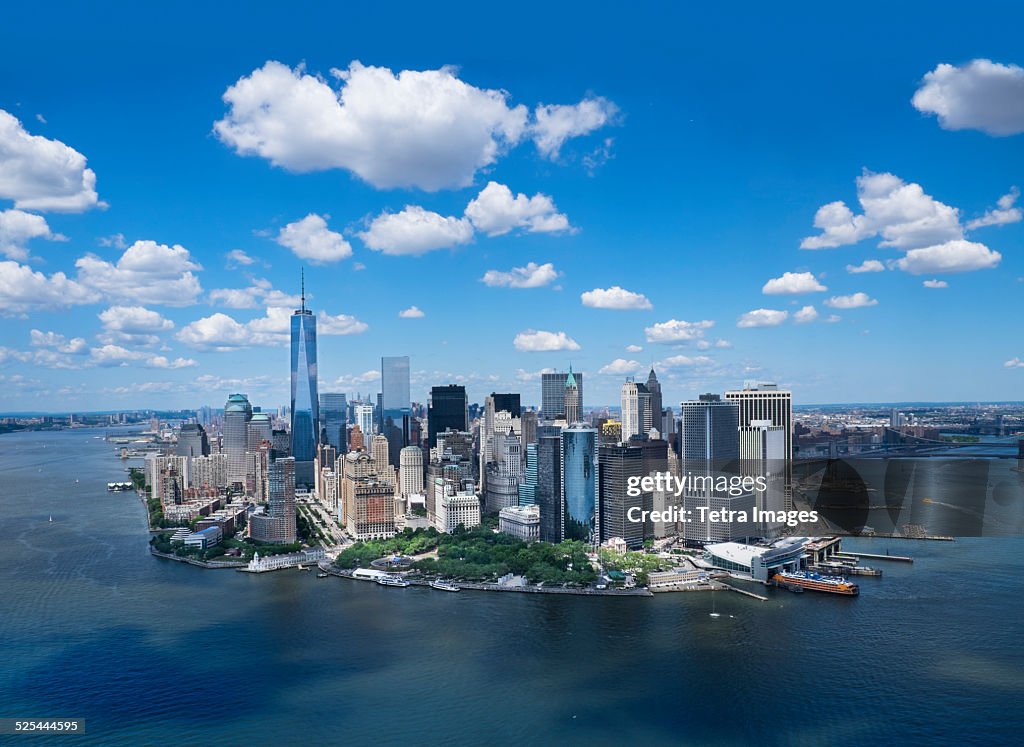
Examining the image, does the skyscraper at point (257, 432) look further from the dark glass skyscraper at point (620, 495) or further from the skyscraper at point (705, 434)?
the skyscraper at point (705, 434)

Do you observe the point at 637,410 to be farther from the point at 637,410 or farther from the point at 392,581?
the point at 392,581

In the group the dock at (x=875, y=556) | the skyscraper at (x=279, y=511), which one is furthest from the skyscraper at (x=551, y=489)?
the dock at (x=875, y=556)

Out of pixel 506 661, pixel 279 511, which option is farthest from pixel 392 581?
pixel 506 661

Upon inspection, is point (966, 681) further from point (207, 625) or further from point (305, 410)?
point (305, 410)

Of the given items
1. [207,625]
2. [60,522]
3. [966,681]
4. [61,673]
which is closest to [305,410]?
[60,522]

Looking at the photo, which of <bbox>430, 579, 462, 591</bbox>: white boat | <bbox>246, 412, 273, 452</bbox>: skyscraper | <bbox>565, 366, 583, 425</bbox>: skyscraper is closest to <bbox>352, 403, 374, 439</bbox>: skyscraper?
<bbox>246, 412, 273, 452</bbox>: skyscraper

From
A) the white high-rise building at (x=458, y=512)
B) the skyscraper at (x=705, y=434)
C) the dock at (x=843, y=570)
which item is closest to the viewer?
the dock at (x=843, y=570)
